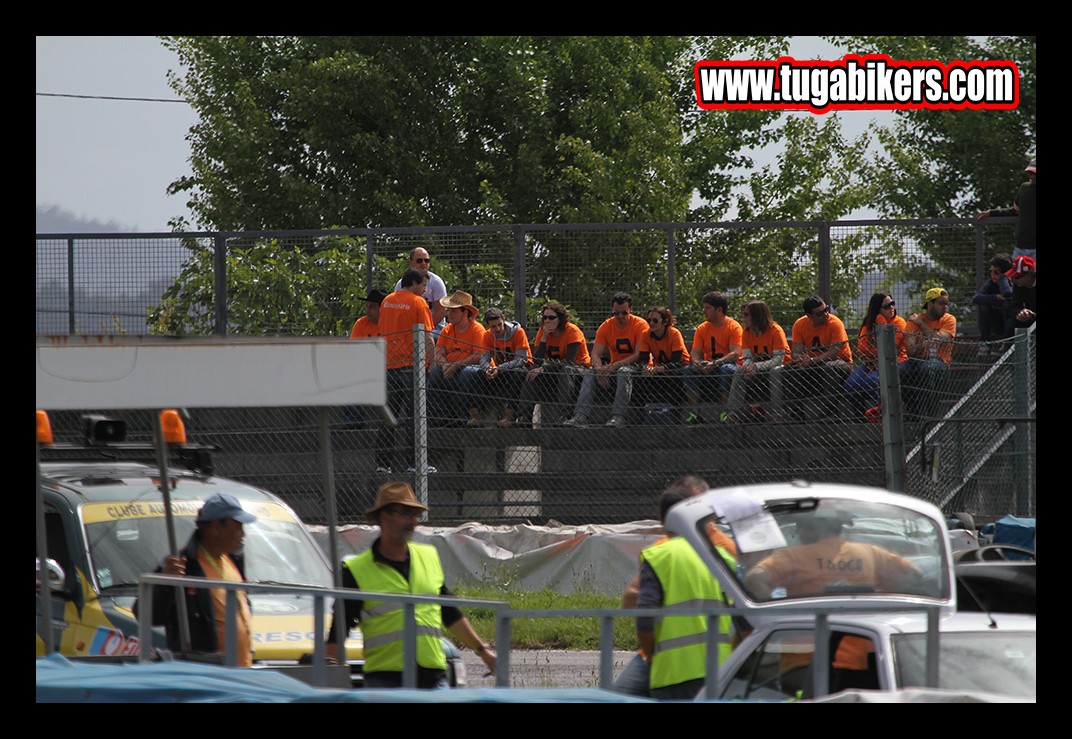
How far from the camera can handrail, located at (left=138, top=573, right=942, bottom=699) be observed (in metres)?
5.20

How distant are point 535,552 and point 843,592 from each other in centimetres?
721

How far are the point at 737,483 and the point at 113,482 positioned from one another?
20.7ft

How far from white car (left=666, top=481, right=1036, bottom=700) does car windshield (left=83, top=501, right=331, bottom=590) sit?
3.32 m

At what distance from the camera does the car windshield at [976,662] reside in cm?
566

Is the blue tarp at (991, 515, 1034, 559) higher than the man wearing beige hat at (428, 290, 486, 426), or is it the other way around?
the man wearing beige hat at (428, 290, 486, 426)

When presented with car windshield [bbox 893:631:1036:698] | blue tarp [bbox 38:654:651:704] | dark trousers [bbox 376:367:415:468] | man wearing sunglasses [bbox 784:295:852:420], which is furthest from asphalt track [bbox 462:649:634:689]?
blue tarp [bbox 38:654:651:704]

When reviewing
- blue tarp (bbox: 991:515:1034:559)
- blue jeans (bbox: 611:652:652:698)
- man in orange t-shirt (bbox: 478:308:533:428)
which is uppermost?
man in orange t-shirt (bbox: 478:308:533:428)

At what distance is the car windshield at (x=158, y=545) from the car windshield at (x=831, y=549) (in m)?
3.52

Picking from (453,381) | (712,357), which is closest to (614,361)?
(712,357)

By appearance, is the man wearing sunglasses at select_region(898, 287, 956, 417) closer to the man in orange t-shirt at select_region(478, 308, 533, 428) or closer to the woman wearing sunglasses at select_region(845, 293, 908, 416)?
the woman wearing sunglasses at select_region(845, 293, 908, 416)

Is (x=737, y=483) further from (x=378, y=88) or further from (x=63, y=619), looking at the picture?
(x=378, y=88)

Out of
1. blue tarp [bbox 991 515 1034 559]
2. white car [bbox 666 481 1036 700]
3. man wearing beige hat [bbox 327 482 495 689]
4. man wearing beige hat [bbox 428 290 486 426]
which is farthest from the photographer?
man wearing beige hat [bbox 428 290 486 426]

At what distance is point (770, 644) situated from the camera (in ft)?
20.1
